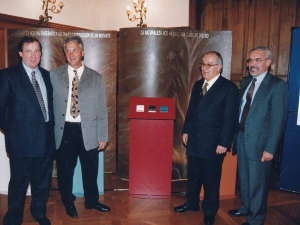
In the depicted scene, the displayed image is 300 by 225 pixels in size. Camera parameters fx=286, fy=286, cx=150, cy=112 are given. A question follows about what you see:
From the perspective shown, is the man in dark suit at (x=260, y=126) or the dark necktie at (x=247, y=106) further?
the dark necktie at (x=247, y=106)

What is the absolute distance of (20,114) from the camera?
7.34 feet

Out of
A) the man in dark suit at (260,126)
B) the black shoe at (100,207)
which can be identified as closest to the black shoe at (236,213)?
the man in dark suit at (260,126)

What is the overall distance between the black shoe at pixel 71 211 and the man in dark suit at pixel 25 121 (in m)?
0.46

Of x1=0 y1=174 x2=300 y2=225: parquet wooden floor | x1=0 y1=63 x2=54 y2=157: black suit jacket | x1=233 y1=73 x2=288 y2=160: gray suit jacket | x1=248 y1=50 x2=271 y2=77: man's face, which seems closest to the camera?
x1=0 y1=63 x2=54 y2=157: black suit jacket

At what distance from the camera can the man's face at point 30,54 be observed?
2268 millimetres

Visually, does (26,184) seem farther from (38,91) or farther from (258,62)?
(258,62)

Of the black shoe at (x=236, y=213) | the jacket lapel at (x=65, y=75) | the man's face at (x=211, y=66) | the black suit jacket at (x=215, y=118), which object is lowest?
the black shoe at (x=236, y=213)

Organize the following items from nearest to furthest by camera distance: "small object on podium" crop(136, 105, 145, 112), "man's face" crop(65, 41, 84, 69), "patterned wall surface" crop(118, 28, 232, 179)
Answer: "man's face" crop(65, 41, 84, 69), "small object on podium" crop(136, 105, 145, 112), "patterned wall surface" crop(118, 28, 232, 179)

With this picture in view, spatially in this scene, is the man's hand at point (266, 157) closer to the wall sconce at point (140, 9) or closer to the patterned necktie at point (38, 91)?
the patterned necktie at point (38, 91)

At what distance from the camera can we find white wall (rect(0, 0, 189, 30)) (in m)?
4.96

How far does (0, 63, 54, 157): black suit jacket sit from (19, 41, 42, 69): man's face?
7cm

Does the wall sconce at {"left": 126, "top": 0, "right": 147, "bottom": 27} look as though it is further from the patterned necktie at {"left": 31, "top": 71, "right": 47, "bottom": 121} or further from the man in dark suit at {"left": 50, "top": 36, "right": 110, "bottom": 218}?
the patterned necktie at {"left": 31, "top": 71, "right": 47, "bottom": 121}

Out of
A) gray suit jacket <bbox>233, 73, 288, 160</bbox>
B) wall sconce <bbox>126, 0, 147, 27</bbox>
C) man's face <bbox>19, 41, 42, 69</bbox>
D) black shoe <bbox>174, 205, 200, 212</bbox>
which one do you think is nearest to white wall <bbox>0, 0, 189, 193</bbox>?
wall sconce <bbox>126, 0, 147, 27</bbox>

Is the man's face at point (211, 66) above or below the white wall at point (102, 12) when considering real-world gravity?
below
